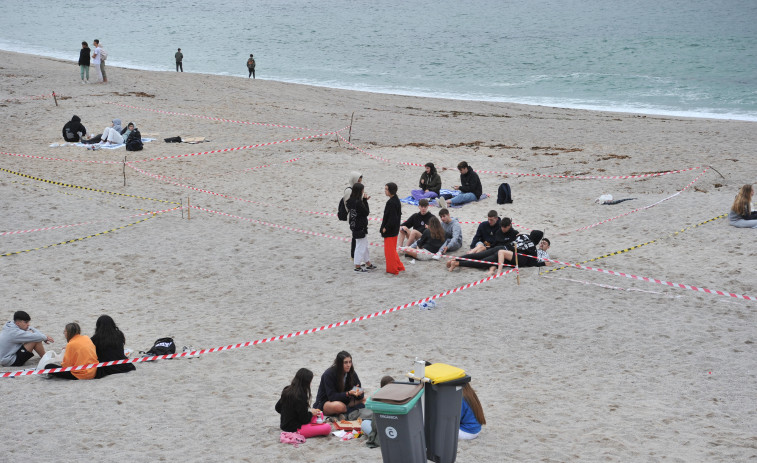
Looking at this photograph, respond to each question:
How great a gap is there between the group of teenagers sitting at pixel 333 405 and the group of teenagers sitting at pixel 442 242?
4640mm

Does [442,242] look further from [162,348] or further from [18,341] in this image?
[18,341]

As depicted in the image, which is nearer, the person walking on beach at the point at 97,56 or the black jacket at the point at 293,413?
the black jacket at the point at 293,413

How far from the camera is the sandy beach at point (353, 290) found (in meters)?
7.45

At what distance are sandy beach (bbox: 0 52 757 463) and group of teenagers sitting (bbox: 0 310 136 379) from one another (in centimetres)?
19

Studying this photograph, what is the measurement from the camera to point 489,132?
2531 cm

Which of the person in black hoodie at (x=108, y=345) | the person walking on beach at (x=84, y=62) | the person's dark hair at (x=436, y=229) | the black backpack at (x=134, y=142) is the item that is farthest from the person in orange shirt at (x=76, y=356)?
the person walking on beach at (x=84, y=62)

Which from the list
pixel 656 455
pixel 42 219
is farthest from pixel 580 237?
pixel 42 219

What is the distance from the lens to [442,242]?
44.2ft

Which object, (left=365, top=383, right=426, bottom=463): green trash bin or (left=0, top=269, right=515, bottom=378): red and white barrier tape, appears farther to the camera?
(left=0, top=269, right=515, bottom=378): red and white barrier tape

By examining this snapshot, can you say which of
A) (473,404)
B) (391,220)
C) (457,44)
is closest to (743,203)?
(391,220)

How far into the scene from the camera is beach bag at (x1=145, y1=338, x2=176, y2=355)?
31.0 ft

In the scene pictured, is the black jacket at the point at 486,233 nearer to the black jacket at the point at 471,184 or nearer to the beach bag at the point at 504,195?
the beach bag at the point at 504,195

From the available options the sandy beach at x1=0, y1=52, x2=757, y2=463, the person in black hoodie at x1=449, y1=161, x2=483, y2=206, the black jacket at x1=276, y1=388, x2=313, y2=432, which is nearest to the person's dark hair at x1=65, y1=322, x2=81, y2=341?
the sandy beach at x1=0, y1=52, x2=757, y2=463

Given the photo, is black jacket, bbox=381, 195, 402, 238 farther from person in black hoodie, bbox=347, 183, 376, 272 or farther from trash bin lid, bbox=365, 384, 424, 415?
trash bin lid, bbox=365, 384, 424, 415
